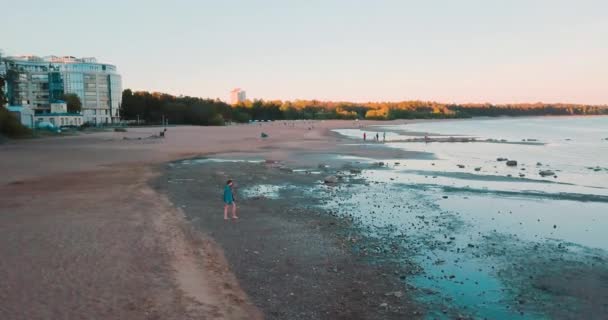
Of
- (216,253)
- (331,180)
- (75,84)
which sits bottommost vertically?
(216,253)

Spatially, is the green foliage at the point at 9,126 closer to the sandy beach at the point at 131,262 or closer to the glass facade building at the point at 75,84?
the sandy beach at the point at 131,262

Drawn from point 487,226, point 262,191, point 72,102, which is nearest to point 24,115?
point 72,102

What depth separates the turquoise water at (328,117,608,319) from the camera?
→ 10812mm

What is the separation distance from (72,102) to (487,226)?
141 meters

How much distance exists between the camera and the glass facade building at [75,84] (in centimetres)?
13362

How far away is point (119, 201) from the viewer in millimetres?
20484

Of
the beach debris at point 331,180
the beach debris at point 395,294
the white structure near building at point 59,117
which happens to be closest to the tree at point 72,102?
the white structure near building at point 59,117

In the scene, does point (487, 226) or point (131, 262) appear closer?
point (131, 262)

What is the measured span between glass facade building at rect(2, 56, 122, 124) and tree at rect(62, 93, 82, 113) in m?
1.95

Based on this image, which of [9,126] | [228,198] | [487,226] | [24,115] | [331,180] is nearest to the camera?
[487,226]

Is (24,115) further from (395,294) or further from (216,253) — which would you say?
(395,294)

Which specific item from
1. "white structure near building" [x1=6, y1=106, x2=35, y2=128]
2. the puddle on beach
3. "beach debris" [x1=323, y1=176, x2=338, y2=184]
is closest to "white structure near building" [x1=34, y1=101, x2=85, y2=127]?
"white structure near building" [x1=6, y1=106, x2=35, y2=128]

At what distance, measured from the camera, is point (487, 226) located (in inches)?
692

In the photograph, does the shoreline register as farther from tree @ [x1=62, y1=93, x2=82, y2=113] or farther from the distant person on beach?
tree @ [x1=62, y1=93, x2=82, y2=113]
